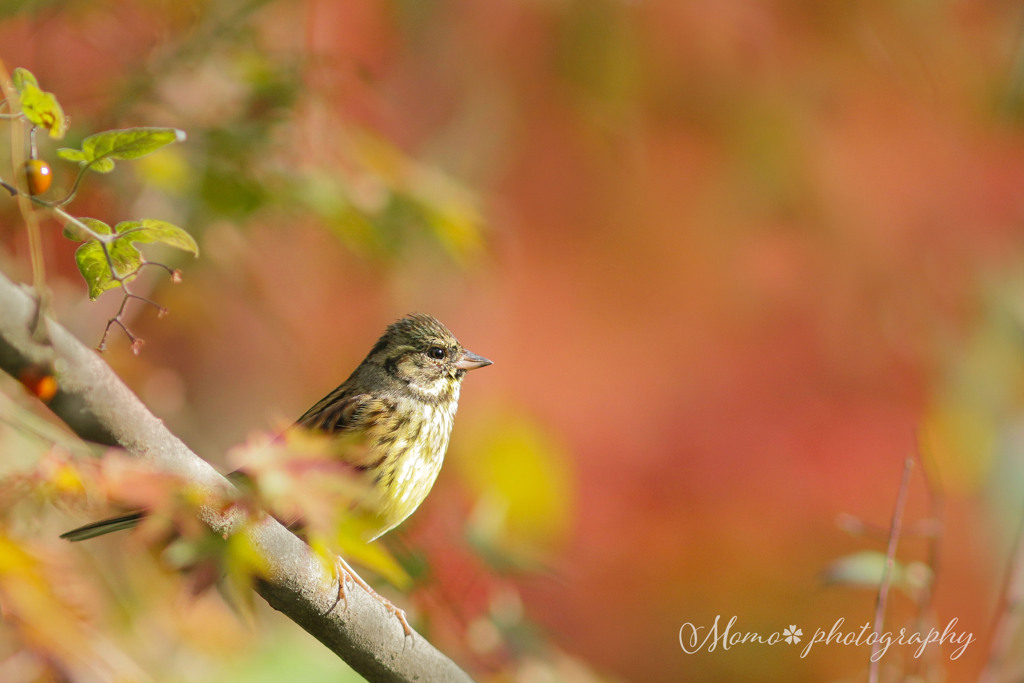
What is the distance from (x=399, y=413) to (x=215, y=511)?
3.67 feet

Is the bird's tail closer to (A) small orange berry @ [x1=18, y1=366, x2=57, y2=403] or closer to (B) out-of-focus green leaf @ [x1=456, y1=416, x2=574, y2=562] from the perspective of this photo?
(A) small orange berry @ [x1=18, y1=366, x2=57, y2=403]

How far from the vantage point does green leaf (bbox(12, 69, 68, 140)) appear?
100 centimetres

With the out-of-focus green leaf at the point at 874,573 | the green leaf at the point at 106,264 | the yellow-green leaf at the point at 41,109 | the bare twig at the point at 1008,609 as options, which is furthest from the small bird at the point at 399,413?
the bare twig at the point at 1008,609

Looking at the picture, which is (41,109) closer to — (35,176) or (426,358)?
(35,176)

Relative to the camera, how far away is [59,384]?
3.13 feet

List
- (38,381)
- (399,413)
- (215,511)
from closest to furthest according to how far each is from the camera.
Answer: (38,381) → (215,511) → (399,413)

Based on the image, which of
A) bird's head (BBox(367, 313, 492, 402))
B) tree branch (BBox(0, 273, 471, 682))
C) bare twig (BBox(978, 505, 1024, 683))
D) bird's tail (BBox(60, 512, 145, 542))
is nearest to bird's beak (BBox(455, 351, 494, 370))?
bird's head (BBox(367, 313, 492, 402))

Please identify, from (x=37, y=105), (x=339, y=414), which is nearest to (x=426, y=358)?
(x=339, y=414)

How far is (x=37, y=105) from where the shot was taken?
101 centimetres

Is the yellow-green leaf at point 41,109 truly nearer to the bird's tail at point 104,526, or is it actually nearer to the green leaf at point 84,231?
the green leaf at point 84,231

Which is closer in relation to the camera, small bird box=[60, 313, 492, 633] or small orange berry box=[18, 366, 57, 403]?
small orange berry box=[18, 366, 57, 403]

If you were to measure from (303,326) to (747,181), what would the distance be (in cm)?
257

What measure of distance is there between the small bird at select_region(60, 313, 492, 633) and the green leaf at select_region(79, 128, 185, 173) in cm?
103

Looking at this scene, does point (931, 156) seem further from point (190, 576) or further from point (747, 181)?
point (190, 576)
